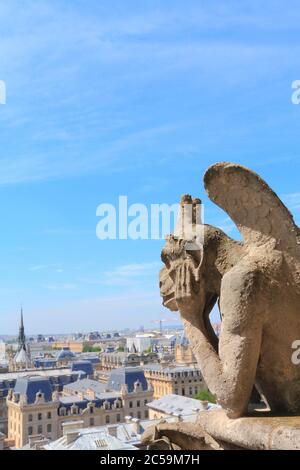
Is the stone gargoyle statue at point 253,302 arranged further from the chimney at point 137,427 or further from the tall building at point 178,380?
the tall building at point 178,380

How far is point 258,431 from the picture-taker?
4227 millimetres

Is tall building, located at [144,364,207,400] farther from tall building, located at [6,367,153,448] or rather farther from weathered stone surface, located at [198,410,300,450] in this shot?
weathered stone surface, located at [198,410,300,450]

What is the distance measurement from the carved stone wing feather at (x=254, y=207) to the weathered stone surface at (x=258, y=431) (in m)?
1.39

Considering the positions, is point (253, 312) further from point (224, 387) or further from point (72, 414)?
point (72, 414)

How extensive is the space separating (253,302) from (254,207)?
0.84m

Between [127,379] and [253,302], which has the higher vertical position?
[253,302]

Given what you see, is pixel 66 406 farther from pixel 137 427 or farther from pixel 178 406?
pixel 137 427

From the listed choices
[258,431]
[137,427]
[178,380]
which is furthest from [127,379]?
[258,431]

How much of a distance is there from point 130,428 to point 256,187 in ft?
106

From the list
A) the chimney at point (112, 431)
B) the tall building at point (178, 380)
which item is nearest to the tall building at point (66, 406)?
the tall building at point (178, 380)

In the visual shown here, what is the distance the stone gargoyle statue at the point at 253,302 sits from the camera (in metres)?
4.42

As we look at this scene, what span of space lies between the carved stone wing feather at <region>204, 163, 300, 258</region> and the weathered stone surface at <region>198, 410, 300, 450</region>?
54.7 inches

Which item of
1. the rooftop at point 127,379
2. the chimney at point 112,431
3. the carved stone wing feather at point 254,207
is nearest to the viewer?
the carved stone wing feather at point 254,207

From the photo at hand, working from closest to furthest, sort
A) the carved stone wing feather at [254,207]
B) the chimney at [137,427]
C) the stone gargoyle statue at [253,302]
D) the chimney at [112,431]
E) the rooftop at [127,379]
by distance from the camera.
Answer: the stone gargoyle statue at [253,302] → the carved stone wing feather at [254,207] → the chimney at [112,431] → the chimney at [137,427] → the rooftop at [127,379]
